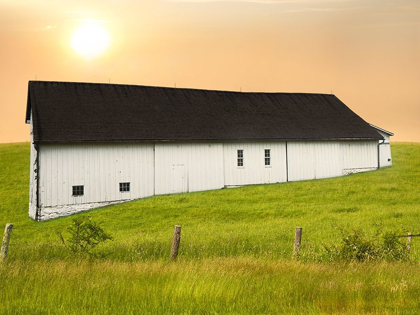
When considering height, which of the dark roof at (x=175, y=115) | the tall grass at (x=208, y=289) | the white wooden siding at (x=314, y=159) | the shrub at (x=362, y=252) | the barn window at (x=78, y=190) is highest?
the dark roof at (x=175, y=115)

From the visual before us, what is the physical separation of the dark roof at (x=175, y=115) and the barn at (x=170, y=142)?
84 mm

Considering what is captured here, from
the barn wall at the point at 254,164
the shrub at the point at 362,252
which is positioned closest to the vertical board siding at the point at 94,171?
the barn wall at the point at 254,164

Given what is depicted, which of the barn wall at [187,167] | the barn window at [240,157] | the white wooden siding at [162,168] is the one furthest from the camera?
the barn window at [240,157]

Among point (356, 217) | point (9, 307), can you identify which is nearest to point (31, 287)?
point (9, 307)

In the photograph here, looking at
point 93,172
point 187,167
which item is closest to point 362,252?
point 93,172

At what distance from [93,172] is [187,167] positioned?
6.89 meters

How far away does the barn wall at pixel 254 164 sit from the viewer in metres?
36.9

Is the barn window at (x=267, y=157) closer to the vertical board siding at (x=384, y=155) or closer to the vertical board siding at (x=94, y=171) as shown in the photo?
the vertical board siding at (x=94, y=171)

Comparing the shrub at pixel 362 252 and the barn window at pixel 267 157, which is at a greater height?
the barn window at pixel 267 157

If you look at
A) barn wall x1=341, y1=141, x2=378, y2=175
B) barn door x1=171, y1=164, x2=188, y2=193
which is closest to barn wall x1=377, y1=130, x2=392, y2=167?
barn wall x1=341, y1=141, x2=378, y2=175

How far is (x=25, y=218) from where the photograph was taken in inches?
1262

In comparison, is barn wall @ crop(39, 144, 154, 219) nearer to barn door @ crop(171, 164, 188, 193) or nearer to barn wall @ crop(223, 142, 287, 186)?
barn door @ crop(171, 164, 188, 193)

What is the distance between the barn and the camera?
31422 millimetres

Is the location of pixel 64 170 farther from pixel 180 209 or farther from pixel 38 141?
pixel 180 209
